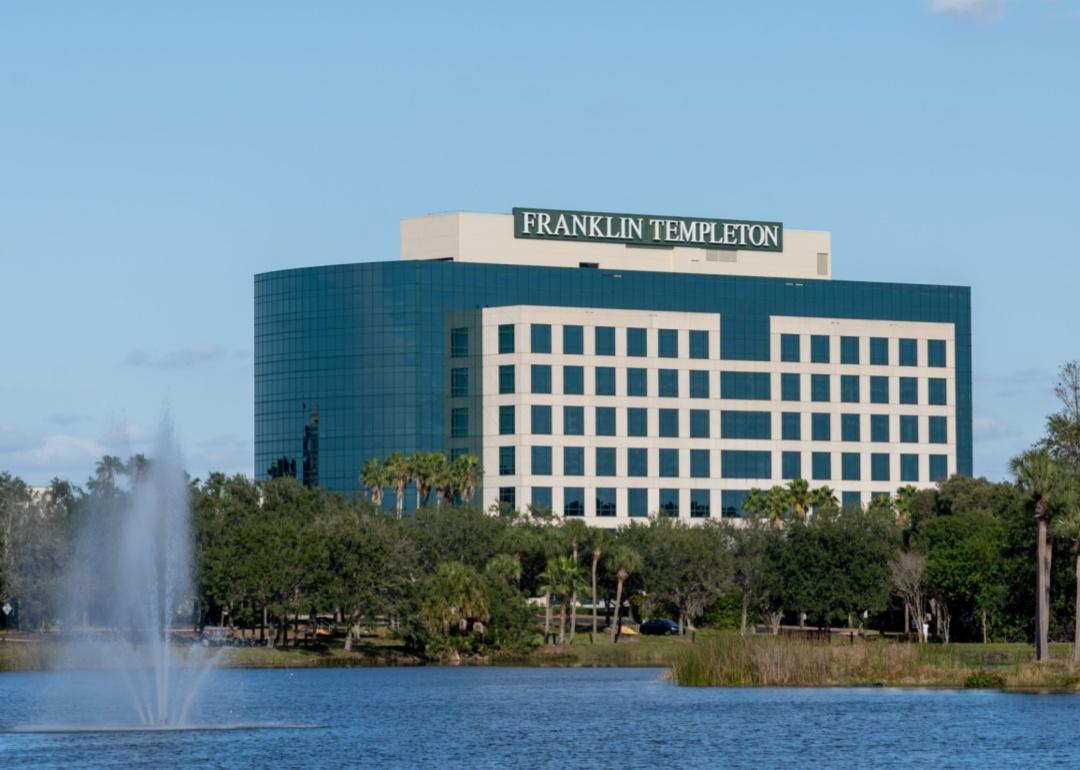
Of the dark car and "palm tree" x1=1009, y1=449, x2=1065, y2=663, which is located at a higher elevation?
"palm tree" x1=1009, y1=449, x2=1065, y2=663

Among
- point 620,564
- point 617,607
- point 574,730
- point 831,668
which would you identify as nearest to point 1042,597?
point 831,668

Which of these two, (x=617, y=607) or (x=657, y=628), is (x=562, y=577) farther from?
(x=657, y=628)

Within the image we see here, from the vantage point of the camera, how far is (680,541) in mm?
191125

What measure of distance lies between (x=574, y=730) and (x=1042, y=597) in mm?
48064

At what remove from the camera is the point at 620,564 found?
599ft

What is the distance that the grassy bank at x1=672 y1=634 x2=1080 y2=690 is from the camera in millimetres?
110062

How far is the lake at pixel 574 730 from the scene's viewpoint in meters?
75.4

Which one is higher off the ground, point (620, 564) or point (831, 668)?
point (620, 564)

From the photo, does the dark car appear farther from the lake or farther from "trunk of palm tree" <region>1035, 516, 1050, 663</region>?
the lake

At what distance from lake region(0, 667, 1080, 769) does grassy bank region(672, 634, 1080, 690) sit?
967 mm

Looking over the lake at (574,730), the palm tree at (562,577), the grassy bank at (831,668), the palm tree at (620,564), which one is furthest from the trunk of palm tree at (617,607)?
the grassy bank at (831,668)

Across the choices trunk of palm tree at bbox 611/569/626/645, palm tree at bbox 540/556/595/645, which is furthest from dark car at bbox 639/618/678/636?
palm tree at bbox 540/556/595/645

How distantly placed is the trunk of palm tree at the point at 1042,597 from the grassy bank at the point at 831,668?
11403 millimetres

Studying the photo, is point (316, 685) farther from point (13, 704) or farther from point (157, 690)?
point (157, 690)
